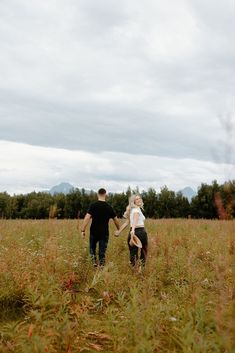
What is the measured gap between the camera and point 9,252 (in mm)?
7379

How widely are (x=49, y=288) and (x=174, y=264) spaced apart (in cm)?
378

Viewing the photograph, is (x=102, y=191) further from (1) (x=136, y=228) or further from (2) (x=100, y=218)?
(1) (x=136, y=228)

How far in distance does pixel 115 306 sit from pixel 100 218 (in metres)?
3.17

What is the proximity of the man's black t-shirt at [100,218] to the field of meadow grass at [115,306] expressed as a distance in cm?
63

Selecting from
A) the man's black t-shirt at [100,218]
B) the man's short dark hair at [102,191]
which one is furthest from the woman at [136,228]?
the man's short dark hair at [102,191]

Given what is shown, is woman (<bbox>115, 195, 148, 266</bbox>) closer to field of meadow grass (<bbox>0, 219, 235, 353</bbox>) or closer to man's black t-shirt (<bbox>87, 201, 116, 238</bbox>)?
field of meadow grass (<bbox>0, 219, 235, 353</bbox>)

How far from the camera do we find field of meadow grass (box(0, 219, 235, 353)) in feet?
13.7

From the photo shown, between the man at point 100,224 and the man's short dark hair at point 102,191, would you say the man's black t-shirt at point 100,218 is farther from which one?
the man's short dark hair at point 102,191

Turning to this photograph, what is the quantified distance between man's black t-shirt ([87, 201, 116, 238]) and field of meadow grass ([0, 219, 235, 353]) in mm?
630

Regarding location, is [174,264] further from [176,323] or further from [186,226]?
[186,226]

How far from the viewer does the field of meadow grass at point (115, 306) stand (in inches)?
164

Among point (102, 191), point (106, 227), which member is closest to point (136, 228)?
point (106, 227)

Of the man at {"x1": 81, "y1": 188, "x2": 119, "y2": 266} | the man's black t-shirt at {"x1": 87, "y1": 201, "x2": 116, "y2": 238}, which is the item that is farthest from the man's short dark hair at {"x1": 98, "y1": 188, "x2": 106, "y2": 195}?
the man's black t-shirt at {"x1": 87, "y1": 201, "x2": 116, "y2": 238}

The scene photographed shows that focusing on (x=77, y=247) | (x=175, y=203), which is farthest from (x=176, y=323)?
(x=175, y=203)
